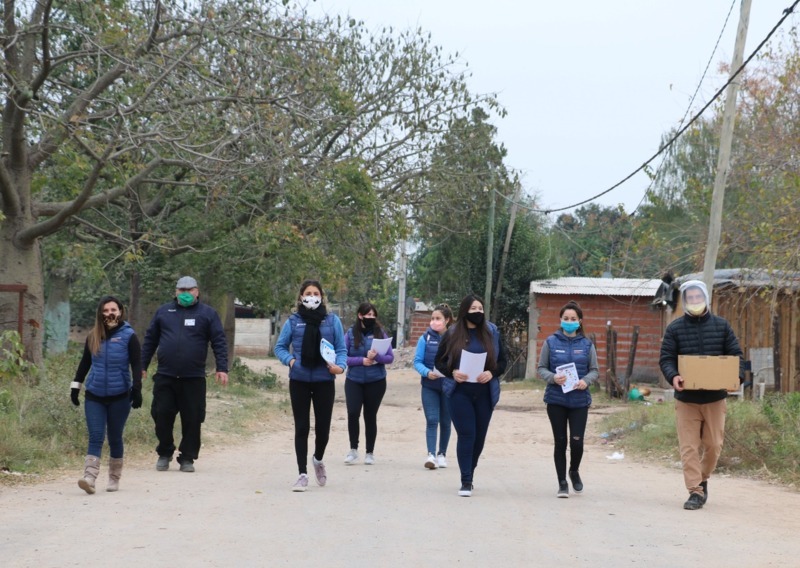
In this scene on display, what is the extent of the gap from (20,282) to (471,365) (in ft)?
31.3

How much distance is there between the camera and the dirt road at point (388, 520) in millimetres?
7059

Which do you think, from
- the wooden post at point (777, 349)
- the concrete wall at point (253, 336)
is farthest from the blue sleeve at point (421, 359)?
the concrete wall at point (253, 336)

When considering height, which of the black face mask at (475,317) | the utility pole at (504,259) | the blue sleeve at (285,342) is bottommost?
the blue sleeve at (285,342)

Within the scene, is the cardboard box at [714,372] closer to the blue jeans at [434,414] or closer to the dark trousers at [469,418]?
the dark trousers at [469,418]

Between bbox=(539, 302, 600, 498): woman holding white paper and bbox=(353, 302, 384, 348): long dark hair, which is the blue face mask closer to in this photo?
bbox=(539, 302, 600, 498): woman holding white paper

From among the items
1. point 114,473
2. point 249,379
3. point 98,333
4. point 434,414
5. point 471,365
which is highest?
point 98,333

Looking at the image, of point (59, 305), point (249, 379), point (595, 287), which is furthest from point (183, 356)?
point (59, 305)

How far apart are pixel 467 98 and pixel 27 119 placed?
1383 centimetres

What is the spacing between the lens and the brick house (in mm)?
31719

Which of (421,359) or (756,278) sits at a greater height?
(756,278)

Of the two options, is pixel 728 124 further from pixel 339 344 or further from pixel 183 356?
pixel 183 356

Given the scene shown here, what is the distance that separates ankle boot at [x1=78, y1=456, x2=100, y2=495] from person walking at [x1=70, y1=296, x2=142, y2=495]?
15 cm

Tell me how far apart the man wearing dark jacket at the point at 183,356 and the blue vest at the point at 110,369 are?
41.1 inches

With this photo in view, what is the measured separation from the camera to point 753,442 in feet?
42.7
